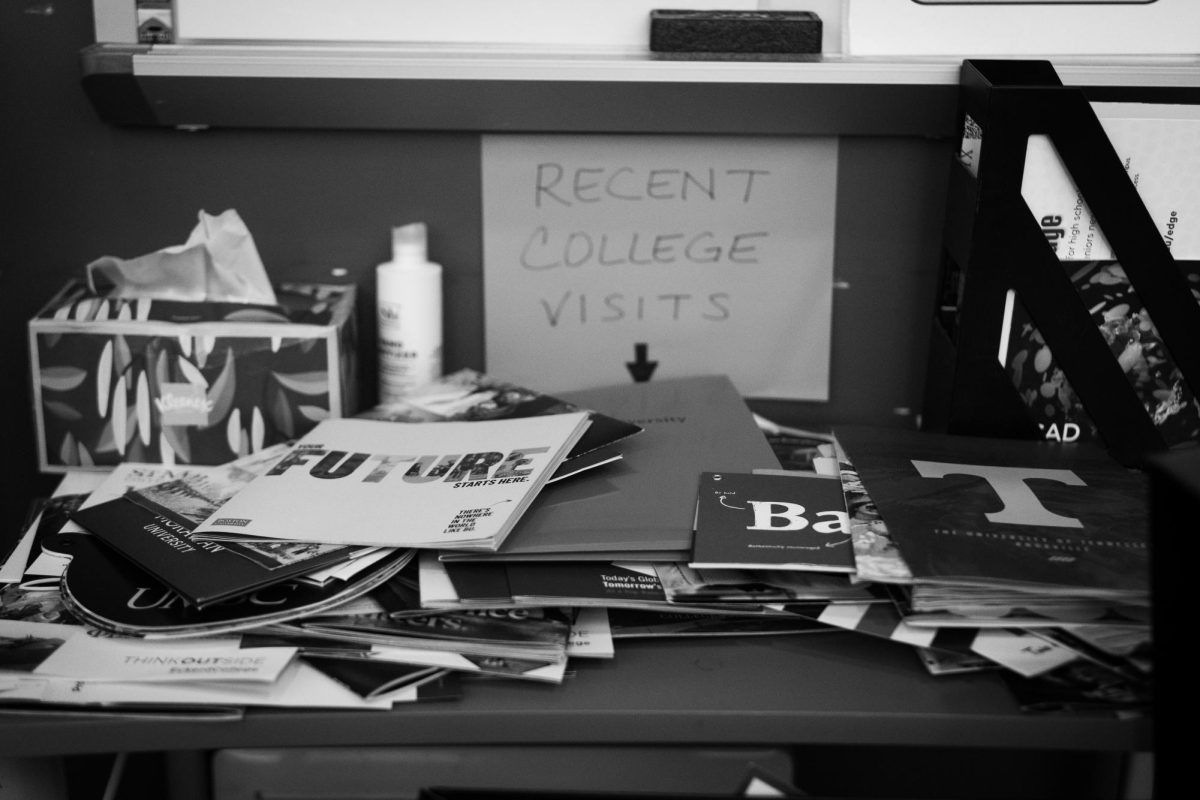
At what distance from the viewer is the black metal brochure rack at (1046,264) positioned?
84 cm

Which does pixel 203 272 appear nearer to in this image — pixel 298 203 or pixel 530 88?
pixel 298 203

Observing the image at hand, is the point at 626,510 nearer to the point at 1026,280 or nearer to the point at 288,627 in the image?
the point at 288,627

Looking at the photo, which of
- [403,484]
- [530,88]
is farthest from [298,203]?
[403,484]

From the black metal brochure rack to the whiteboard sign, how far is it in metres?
0.18

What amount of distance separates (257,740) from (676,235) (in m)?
0.61

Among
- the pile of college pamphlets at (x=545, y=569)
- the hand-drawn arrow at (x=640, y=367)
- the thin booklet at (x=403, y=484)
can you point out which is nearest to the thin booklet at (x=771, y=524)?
the pile of college pamphlets at (x=545, y=569)

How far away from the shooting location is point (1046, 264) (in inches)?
34.0

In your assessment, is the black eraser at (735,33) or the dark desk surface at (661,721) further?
the black eraser at (735,33)

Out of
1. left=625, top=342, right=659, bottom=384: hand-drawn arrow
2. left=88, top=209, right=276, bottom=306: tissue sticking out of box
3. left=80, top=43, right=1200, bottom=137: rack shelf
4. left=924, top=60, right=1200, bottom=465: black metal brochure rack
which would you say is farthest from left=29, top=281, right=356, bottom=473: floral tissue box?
left=924, top=60, right=1200, bottom=465: black metal brochure rack

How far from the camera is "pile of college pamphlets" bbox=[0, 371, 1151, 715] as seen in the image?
671 mm

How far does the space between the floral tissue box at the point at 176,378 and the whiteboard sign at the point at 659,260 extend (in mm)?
201

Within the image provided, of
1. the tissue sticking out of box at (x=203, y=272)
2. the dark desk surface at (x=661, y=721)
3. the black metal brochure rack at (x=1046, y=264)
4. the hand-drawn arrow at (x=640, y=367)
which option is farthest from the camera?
the hand-drawn arrow at (x=640, y=367)

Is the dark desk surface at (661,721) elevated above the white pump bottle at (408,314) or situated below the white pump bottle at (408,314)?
below

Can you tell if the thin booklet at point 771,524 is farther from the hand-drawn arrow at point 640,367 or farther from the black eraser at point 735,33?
the black eraser at point 735,33
